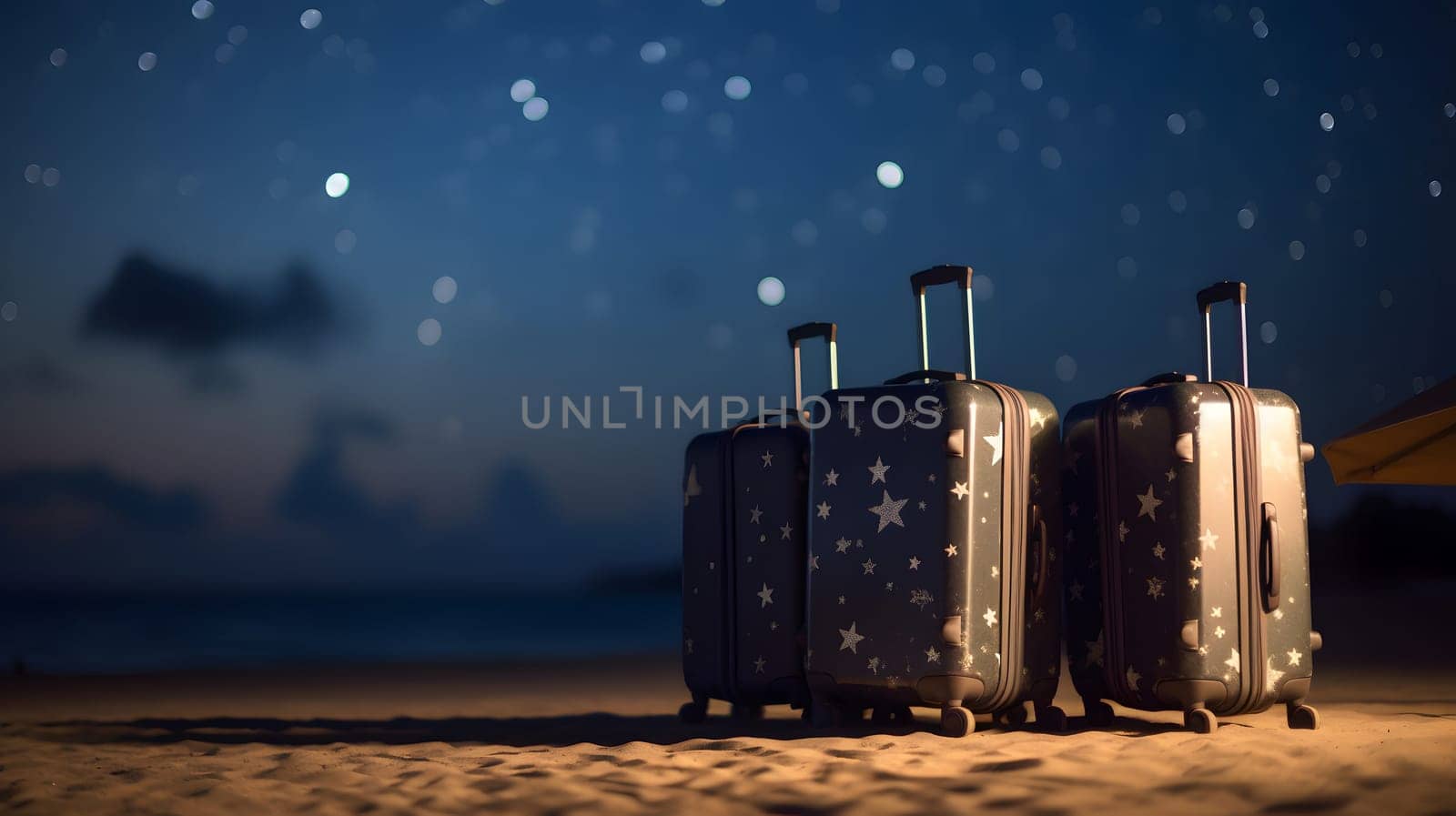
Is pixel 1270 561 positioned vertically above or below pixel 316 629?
above

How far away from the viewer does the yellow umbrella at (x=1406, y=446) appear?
4.48 m

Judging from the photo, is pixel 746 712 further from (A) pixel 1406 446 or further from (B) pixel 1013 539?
(A) pixel 1406 446

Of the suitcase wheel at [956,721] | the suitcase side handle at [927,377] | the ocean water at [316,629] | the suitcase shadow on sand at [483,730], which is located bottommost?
the ocean water at [316,629]

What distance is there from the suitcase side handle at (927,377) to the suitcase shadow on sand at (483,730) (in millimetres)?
1269

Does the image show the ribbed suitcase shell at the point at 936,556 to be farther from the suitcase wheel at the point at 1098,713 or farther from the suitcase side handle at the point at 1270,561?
the suitcase side handle at the point at 1270,561

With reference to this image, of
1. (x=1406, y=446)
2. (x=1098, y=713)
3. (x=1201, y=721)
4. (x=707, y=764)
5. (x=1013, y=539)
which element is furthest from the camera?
(x=1406, y=446)

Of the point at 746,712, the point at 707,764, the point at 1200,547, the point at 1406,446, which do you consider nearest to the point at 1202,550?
the point at 1200,547

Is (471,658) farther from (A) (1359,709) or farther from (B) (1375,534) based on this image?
(B) (1375,534)

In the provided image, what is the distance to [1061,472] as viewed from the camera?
4.52 metres

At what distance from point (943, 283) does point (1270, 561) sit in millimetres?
1547

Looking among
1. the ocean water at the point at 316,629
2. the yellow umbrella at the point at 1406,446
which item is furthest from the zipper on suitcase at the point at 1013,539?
the ocean water at the point at 316,629

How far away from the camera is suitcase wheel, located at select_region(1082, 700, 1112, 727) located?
4.34 m

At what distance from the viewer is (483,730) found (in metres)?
5.09

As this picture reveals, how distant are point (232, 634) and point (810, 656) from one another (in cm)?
1600
